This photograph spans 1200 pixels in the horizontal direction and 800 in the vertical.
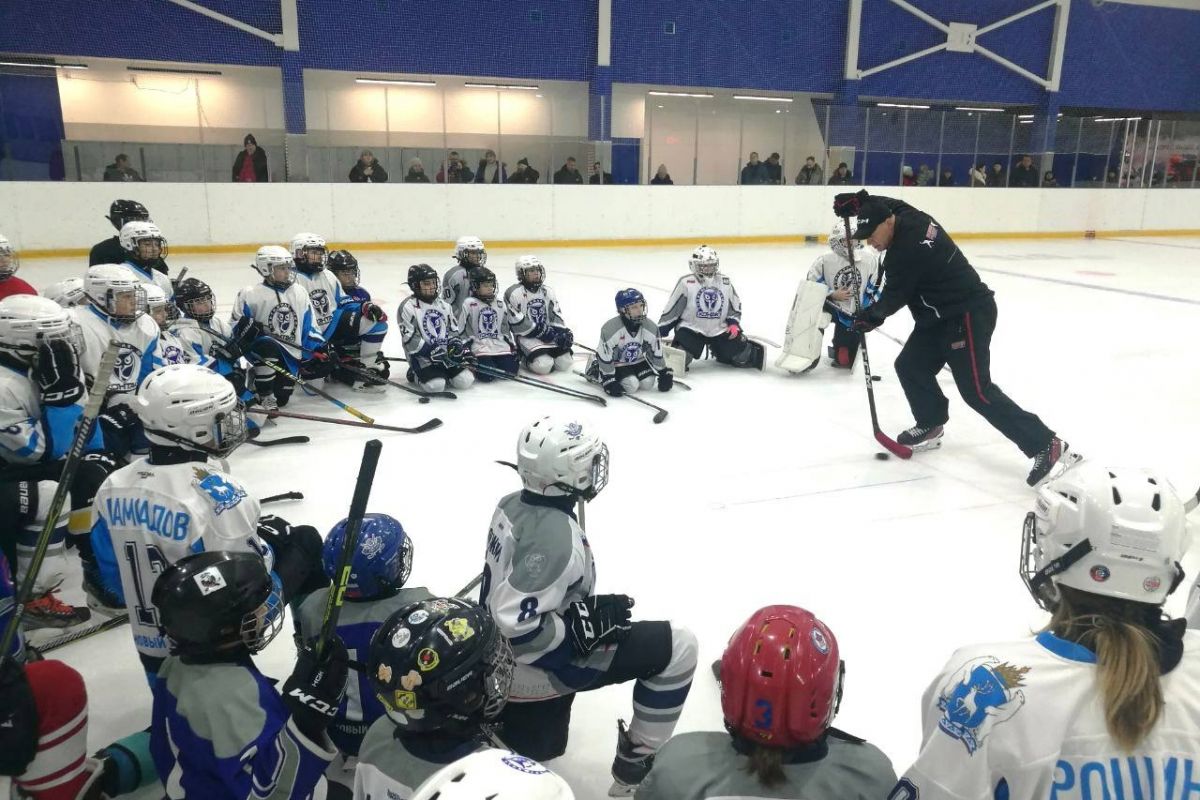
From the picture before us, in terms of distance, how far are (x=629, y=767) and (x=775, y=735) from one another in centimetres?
111

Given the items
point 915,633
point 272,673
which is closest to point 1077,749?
point 915,633

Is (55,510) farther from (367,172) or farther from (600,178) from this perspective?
(600,178)

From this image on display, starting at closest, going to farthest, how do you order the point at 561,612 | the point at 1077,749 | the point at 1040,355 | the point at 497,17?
the point at 1077,749
the point at 561,612
the point at 1040,355
the point at 497,17

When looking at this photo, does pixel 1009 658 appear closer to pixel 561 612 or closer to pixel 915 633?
pixel 561 612

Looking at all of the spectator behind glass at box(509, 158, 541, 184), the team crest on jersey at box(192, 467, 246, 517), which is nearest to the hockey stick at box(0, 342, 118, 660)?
the team crest on jersey at box(192, 467, 246, 517)

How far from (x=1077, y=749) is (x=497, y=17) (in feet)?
56.1

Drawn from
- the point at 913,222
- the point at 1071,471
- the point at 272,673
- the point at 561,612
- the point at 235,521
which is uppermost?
the point at 913,222

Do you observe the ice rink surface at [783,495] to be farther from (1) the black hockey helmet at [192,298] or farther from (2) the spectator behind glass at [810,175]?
(2) the spectator behind glass at [810,175]

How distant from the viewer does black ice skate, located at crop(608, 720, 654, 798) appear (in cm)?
236

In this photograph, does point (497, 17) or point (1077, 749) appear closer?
point (1077, 749)

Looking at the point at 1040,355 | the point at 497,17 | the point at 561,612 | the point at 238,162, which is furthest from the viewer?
the point at 497,17

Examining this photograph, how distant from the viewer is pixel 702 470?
4.93 m

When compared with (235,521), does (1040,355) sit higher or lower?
lower

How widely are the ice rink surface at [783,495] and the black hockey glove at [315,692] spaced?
0.88m
